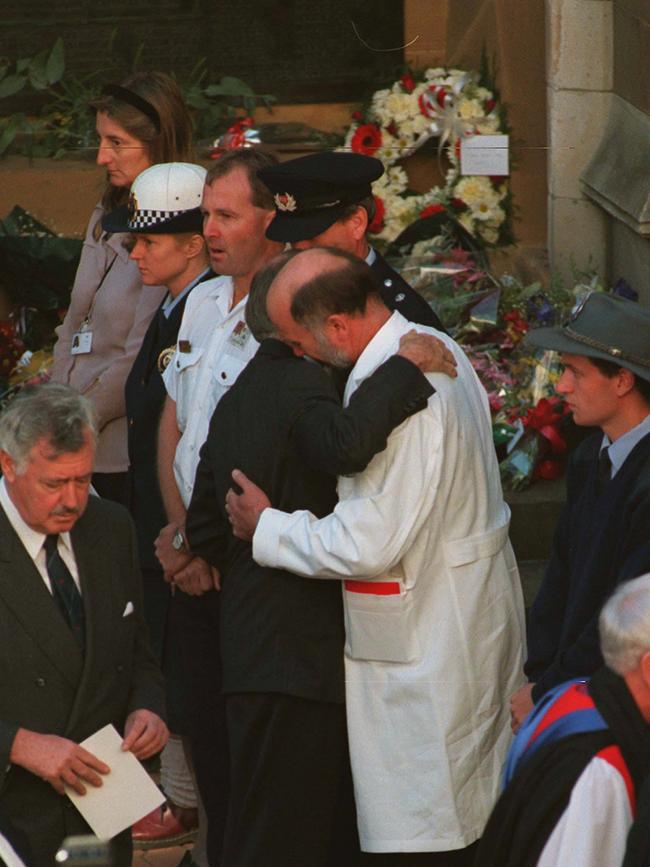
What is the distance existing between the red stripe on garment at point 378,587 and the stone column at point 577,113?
424 cm

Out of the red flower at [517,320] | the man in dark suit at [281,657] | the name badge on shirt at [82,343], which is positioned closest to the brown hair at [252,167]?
the man in dark suit at [281,657]

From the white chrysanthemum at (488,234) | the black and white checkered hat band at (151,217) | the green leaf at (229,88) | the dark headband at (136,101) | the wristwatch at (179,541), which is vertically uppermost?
the dark headband at (136,101)

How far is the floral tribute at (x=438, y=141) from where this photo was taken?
28.9 ft

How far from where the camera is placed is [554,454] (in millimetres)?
7305

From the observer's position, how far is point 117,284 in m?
6.20

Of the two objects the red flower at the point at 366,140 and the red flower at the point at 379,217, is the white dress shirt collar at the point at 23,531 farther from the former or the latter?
the red flower at the point at 366,140

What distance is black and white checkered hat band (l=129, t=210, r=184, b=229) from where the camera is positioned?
5.64 m

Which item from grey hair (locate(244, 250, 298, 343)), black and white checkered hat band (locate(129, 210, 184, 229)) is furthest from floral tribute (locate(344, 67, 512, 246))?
grey hair (locate(244, 250, 298, 343))

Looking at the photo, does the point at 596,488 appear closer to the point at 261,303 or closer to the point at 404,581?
the point at 404,581

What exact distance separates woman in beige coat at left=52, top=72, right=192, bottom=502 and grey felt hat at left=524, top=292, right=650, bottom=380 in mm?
1963

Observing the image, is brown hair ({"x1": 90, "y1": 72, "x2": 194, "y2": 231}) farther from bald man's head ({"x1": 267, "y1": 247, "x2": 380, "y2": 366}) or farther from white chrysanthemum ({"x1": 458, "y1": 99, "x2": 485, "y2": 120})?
white chrysanthemum ({"x1": 458, "y1": 99, "x2": 485, "y2": 120})

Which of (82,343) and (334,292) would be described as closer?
(334,292)

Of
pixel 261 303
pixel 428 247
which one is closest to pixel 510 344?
pixel 428 247

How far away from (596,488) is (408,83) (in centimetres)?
482
